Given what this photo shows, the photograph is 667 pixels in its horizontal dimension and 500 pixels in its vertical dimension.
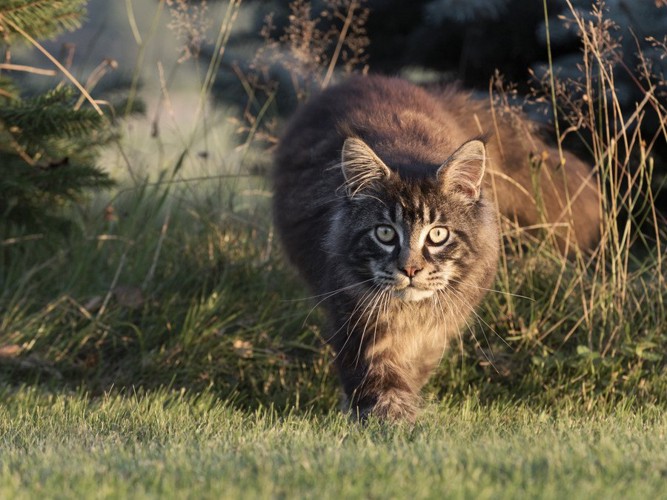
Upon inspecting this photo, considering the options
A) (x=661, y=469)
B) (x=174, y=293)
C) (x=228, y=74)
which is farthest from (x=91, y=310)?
(x=661, y=469)

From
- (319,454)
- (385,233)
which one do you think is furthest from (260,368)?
(319,454)

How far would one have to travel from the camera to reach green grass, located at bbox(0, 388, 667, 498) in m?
2.78

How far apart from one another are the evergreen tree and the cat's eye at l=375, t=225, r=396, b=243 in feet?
5.58

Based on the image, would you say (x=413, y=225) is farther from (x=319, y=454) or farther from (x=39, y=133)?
(x=39, y=133)

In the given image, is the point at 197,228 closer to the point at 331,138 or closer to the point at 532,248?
the point at 331,138

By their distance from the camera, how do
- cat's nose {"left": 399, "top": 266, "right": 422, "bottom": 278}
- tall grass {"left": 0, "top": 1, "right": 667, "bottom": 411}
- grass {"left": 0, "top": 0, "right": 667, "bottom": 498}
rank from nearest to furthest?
grass {"left": 0, "top": 0, "right": 667, "bottom": 498}
cat's nose {"left": 399, "top": 266, "right": 422, "bottom": 278}
tall grass {"left": 0, "top": 1, "right": 667, "bottom": 411}

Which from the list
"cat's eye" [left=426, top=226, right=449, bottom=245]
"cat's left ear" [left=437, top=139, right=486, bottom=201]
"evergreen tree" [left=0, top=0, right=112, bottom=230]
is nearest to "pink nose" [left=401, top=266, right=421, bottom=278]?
"cat's eye" [left=426, top=226, right=449, bottom=245]

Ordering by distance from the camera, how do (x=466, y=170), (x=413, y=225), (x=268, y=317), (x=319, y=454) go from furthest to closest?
(x=268, y=317)
(x=466, y=170)
(x=413, y=225)
(x=319, y=454)

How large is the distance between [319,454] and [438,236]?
1492 mm

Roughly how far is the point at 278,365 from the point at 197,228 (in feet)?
4.60

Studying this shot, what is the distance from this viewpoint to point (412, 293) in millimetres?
4309

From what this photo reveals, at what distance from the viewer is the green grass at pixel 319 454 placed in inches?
109

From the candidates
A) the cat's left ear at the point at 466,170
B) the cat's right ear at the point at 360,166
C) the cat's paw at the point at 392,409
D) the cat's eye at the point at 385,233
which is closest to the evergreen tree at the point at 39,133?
the cat's right ear at the point at 360,166

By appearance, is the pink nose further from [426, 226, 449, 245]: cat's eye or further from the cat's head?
[426, 226, 449, 245]: cat's eye
